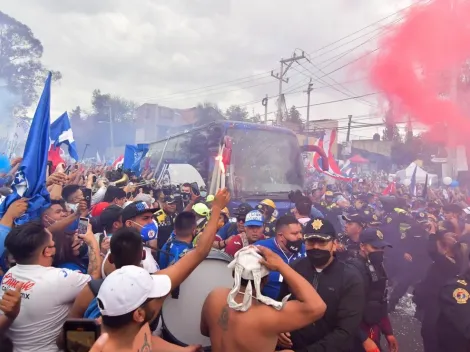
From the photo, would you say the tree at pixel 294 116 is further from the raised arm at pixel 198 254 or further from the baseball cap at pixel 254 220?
the raised arm at pixel 198 254

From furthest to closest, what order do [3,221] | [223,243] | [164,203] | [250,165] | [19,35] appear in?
[19,35] → [250,165] → [164,203] → [223,243] → [3,221]

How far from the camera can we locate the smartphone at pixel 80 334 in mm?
1763

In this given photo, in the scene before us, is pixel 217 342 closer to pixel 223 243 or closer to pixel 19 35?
pixel 223 243

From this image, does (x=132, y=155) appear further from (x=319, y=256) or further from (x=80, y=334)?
(x=80, y=334)

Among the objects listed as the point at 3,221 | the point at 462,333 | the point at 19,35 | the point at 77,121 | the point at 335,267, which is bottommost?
the point at 462,333

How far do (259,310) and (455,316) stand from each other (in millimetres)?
1906

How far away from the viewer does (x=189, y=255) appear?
8.20 feet

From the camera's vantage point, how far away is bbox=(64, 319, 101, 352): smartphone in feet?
5.78

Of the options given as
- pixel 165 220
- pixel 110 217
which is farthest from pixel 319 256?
pixel 165 220

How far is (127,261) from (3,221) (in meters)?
1.36

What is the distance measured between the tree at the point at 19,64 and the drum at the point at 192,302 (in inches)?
1339

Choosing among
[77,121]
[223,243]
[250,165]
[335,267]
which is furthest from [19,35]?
[335,267]

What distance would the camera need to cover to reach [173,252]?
361 cm

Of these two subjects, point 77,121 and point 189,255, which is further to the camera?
point 77,121
